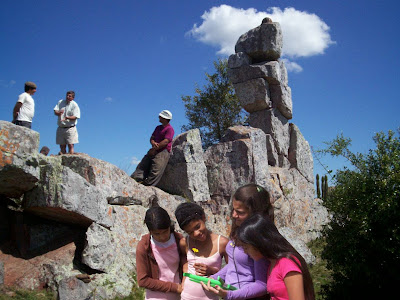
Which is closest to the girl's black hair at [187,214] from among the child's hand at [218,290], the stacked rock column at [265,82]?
the child's hand at [218,290]

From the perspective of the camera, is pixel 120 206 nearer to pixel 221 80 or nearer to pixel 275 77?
pixel 275 77

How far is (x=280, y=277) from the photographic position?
106 inches

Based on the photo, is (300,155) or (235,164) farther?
(300,155)

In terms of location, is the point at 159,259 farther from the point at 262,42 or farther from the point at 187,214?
the point at 262,42

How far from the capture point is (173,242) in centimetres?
370

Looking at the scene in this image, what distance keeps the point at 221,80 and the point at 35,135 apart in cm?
1637

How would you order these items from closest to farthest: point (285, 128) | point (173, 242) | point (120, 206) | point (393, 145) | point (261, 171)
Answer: point (173, 242)
point (393, 145)
point (120, 206)
point (261, 171)
point (285, 128)

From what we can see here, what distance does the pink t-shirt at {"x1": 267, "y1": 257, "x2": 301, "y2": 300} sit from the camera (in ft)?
8.64

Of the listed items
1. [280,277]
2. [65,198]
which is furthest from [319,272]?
[280,277]

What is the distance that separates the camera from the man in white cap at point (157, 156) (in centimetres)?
900

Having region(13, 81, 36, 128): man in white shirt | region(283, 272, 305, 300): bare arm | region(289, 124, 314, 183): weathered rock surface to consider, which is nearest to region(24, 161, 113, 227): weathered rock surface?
region(13, 81, 36, 128): man in white shirt

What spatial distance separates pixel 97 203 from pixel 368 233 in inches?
170

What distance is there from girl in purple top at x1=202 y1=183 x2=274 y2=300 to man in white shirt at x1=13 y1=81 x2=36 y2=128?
5868mm

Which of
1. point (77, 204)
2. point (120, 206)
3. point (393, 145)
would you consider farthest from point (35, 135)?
point (393, 145)
